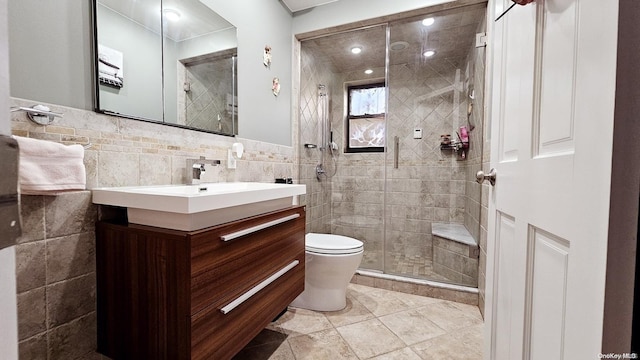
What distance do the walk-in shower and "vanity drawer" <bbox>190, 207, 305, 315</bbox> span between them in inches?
51.1

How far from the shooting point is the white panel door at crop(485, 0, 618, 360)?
415mm

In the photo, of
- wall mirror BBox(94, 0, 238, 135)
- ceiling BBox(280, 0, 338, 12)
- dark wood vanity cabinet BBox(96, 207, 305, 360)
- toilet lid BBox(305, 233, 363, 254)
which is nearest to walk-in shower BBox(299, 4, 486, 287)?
ceiling BBox(280, 0, 338, 12)

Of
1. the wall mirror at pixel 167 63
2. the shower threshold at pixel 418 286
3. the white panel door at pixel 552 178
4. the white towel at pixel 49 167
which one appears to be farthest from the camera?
the shower threshold at pixel 418 286

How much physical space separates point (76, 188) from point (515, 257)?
4.66 feet

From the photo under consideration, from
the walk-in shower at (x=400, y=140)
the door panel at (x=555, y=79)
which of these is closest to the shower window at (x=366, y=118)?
the walk-in shower at (x=400, y=140)

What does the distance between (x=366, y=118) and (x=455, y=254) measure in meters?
1.72

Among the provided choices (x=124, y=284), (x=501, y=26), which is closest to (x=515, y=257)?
(x=501, y=26)

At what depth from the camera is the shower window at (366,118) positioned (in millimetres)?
3094

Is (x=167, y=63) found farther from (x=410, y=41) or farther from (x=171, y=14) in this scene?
(x=410, y=41)

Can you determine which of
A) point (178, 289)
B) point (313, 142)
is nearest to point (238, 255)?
point (178, 289)

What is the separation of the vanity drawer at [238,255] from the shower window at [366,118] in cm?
198

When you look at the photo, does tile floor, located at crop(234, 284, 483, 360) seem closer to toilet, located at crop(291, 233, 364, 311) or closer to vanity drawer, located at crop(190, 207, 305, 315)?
toilet, located at crop(291, 233, 364, 311)

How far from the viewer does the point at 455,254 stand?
2.31 meters

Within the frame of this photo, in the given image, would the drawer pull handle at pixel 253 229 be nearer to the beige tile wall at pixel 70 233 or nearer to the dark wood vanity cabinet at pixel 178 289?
the dark wood vanity cabinet at pixel 178 289
